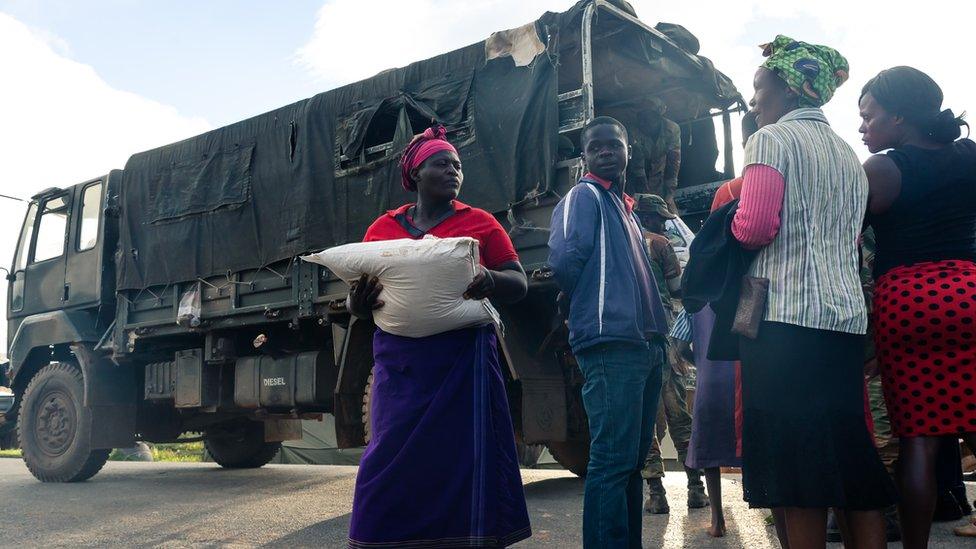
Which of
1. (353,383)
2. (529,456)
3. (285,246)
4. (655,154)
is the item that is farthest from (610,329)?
(529,456)

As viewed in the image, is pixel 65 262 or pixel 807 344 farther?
pixel 65 262

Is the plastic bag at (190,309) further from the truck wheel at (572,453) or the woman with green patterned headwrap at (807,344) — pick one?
the woman with green patterned headwrap at (807,344)

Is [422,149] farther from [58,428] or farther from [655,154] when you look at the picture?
[58,428]

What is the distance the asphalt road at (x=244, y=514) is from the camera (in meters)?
4.49

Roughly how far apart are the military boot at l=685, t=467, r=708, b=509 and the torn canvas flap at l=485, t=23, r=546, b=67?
2.79m

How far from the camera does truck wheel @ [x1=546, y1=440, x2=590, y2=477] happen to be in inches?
262

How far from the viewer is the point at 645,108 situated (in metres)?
6.48

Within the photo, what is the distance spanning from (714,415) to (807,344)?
1737 millimetres

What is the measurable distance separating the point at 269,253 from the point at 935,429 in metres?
5.32

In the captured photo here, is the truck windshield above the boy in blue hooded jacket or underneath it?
above

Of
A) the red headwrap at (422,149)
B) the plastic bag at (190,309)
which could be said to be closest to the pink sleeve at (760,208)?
the red headwrap at (422,149)

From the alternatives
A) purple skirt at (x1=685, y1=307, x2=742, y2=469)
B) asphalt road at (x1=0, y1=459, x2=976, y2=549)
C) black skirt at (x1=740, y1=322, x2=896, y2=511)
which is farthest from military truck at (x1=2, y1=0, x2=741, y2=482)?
black skirt at (x1=740, y1=322, x2=896, y2=511)

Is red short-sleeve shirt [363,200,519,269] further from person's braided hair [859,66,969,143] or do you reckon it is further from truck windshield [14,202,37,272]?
truck windshield [14,202,37,272]

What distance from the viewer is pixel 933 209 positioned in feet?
9.10
